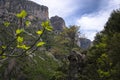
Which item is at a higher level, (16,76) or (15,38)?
(15,38)

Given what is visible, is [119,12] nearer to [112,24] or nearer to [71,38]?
[112,24]

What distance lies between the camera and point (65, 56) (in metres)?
74.5

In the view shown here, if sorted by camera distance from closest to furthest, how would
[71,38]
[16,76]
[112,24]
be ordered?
1. [112,24]
2. [71,38]
3. [16,76]

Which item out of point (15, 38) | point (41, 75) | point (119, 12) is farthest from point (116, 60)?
point (41, 75)

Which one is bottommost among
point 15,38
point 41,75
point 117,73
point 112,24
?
point 41,75

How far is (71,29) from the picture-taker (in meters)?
58.4

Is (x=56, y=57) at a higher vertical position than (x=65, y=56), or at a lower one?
lower

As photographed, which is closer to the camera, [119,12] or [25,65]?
[119,12]

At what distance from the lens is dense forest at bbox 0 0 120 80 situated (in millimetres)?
3740

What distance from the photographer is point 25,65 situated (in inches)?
4058

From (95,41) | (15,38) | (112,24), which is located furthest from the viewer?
(95,41)

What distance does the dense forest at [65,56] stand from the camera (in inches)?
147

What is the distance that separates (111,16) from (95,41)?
22.4ft

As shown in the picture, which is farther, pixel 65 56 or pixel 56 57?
pixel 56 57
